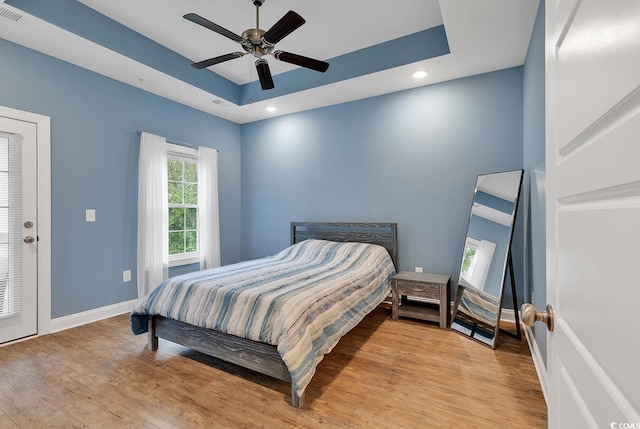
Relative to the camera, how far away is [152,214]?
3.59 meters

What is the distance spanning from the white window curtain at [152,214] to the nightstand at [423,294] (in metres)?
2.77

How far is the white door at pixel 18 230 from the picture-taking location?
262 cm

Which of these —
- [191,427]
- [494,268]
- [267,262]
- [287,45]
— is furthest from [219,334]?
[287,45]

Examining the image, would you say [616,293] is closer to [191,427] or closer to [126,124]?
[191,427]

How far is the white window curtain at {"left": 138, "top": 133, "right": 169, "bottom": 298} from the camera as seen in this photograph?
3506 mm

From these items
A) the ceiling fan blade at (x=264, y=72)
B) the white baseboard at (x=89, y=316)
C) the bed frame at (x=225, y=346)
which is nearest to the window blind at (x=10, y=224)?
the white baseboard at (x=89, y=316)

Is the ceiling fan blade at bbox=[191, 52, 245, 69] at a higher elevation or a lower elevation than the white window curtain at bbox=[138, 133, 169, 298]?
higher

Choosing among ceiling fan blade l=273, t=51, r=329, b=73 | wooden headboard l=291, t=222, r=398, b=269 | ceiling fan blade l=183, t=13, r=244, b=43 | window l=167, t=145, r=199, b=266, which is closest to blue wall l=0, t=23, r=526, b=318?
wooden headboard l=291, t=222, r=398, b=269

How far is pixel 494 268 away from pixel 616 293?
2527mm

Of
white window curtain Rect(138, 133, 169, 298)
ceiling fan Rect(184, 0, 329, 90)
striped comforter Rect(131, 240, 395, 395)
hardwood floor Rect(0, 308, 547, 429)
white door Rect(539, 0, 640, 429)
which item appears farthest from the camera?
white window curtain Rect(138, 133, 169, 298)

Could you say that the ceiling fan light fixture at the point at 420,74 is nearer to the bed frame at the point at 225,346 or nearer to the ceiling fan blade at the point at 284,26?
the ceiling fan blade at the point at 284,26

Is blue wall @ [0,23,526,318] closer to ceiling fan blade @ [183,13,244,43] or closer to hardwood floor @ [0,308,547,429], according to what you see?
hardwood floor @ [0,308,547,429]

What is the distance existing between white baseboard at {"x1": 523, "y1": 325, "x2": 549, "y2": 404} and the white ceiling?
2503 millimetres

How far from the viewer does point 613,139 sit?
47 centimetres
